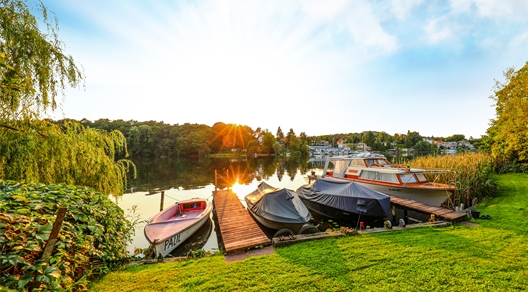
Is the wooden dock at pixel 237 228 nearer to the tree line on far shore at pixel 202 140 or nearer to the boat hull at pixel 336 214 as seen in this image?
the boat hull at pixel 336 214

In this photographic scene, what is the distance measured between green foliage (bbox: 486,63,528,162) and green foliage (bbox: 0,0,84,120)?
22122mm

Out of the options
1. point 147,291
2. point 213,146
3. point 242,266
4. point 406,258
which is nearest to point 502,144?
point 406,258

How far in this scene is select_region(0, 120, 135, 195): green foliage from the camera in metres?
5.61

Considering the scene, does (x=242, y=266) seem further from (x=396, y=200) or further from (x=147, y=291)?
(x=396, y=200)

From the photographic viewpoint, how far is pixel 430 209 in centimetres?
1027

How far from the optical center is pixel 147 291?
4.54 meters

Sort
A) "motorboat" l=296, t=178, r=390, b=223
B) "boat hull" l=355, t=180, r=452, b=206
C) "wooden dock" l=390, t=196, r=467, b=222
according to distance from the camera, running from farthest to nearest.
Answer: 1. "boat hull" l=355, t=180, r=452, b=206
2. "motorboat" l=296, t=178, r=390, b=223
3. "wooden dock" l=390, t=196, r=467, b=222

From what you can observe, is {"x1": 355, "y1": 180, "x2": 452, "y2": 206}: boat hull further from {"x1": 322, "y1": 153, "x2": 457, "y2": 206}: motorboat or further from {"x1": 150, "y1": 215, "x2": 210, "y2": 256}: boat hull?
{"x1": 150, "y1": 215, "x2": 210, "y2": 256}: boat hull

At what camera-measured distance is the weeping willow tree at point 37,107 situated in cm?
543

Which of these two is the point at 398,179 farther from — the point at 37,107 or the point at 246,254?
the point at 37,107

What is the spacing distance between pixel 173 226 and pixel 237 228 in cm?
295

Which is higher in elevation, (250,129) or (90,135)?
(250,129)

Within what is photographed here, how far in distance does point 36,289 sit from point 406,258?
7692mm

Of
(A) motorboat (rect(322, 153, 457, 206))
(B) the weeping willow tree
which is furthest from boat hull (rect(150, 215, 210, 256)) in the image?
(A) motorboat (rect(322, 153, 457, 206))
